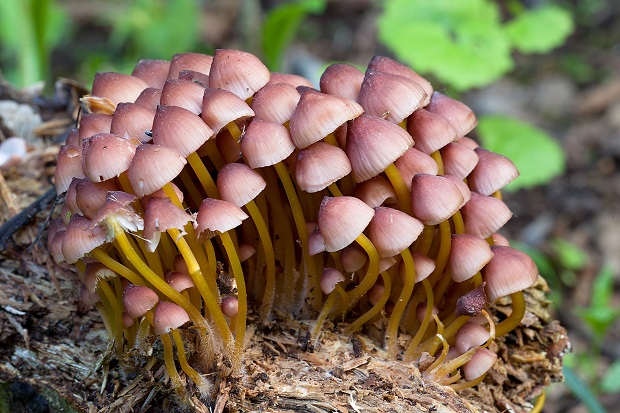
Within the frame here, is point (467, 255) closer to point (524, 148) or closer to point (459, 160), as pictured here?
point (459, 160)

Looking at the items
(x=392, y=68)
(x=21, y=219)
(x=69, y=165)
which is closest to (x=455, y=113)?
(x=392, y=68)

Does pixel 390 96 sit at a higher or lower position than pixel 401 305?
higher

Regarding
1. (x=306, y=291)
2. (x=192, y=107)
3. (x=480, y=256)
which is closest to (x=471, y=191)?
(x=480, y=256)

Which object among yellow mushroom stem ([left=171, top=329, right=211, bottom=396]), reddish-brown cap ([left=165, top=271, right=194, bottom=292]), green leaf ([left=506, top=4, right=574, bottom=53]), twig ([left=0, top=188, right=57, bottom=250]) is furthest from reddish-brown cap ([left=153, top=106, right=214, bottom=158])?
green leaf ([left=506, top=4, right=574, bottom=53])

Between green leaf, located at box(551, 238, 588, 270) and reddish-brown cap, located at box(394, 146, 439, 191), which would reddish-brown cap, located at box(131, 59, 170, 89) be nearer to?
reddish-brown cap, located at box(394, 146, 439, 191)

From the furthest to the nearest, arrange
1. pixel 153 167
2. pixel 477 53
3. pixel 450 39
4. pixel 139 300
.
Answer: pixel 450 39, pixel 477 53, pixel 139 300, pixel 153 167

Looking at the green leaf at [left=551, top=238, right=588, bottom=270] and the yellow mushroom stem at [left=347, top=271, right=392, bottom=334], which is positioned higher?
the yellow mushroom stem at [left=347, top=271, right=392, bottom=334]

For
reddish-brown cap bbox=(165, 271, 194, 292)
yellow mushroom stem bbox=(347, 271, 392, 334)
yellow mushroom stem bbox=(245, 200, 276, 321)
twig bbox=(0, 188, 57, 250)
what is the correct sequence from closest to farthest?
reddish-brown cap bbox=(165, 271, 194, 292) < yellow mushroom stem bbox=(245, 200, 276, 321) < yellow mushroom stem bbox=(347, 271, 392, 334) < twig bbox=(0, 188, 57, 250)
